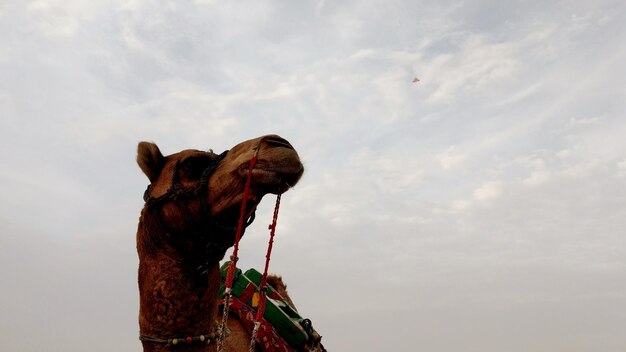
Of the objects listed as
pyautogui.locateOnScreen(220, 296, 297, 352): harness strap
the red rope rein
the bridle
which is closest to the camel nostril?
the red rope rein

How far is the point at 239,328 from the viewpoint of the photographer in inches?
177

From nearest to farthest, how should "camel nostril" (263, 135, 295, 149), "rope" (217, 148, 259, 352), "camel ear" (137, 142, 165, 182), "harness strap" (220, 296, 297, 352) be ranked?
"rope" (217, 148, 259, 352) < "camel nostril" (263, 135, 295, 149) < "camel ear" (137, 142, 165, 182) < "harness strap" (220, 296, 297, 352)

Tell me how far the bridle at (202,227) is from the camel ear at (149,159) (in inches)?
11.1

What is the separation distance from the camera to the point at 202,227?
325cm

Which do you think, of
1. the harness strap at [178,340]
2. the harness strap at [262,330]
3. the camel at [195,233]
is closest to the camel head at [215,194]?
the camel at [195,233]

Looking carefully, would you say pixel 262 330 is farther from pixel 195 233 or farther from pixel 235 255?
pixel 235 255

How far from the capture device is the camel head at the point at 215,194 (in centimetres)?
310

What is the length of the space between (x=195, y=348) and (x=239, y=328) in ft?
4.56

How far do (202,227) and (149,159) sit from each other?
25.7 inches

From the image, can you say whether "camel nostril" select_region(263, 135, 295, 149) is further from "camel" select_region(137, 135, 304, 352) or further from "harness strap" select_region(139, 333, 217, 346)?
"harness strap" select_region(139, 333, 217, 346)

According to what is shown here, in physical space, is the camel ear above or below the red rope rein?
above

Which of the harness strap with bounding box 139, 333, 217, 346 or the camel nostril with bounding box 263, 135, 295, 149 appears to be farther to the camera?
the camel nostril with bounding box 263, 135, 295, 149

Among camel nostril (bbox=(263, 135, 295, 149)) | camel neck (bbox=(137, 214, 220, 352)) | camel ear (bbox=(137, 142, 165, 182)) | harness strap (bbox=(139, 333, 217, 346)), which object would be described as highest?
camel ear (bbox=(137, 142, 165, 182))

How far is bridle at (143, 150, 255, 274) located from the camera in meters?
3.22
